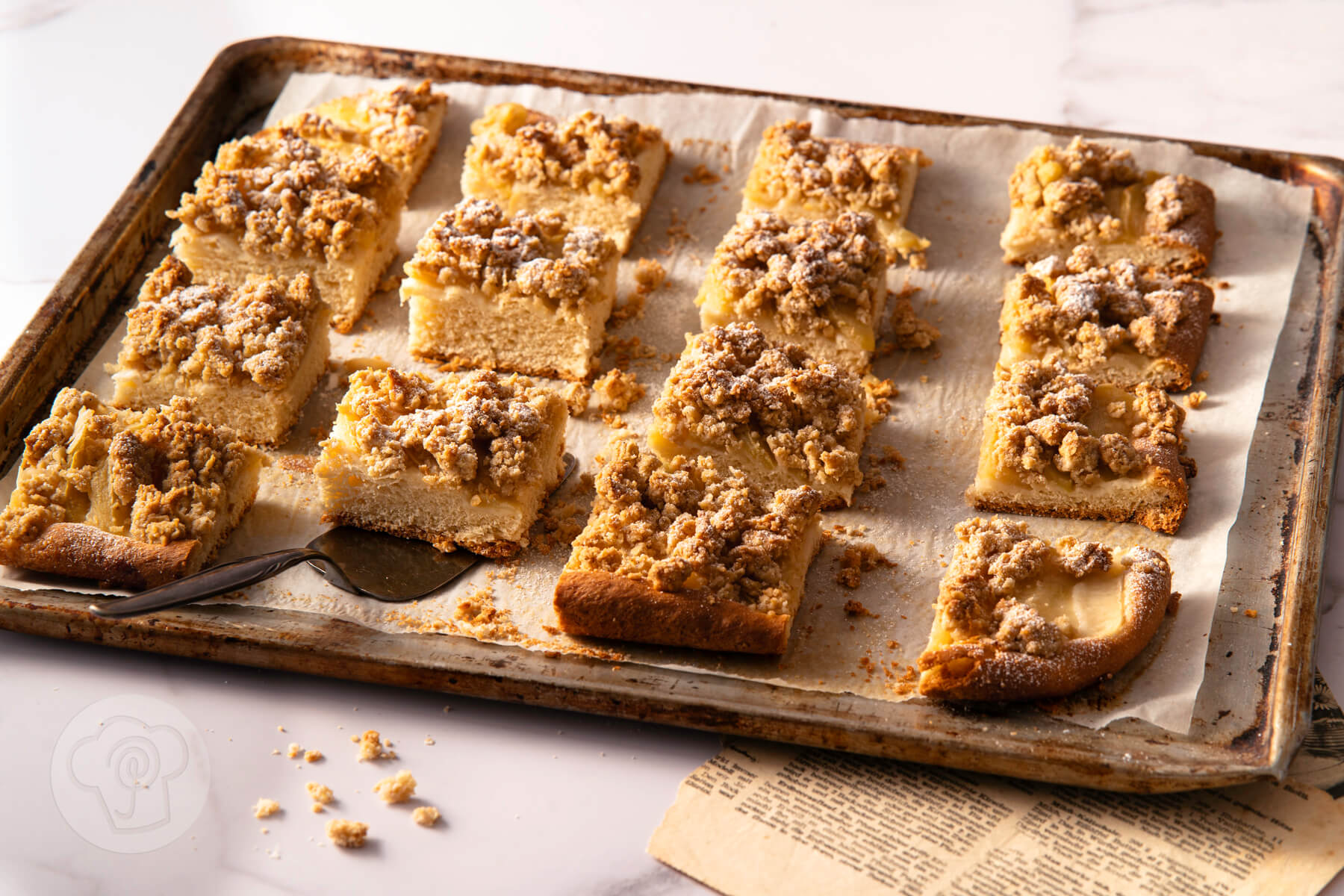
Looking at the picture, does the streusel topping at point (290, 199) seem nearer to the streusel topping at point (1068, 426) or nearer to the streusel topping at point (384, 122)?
the streusel topping at point (384, 122)

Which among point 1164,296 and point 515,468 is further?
point 1164,296

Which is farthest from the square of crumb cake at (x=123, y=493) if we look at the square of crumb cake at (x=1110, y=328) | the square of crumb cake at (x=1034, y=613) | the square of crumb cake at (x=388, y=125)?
the square of crumb cake at (x=1110, y=328)

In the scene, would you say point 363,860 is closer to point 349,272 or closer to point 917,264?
point 349,272

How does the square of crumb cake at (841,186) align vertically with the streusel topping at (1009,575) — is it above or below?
above

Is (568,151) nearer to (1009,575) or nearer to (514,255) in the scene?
(514,255)

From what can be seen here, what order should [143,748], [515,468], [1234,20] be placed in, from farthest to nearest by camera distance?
[1234,20]
[515,468]
[143,748]

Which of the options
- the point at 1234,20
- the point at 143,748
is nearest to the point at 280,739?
the point at 143,748
